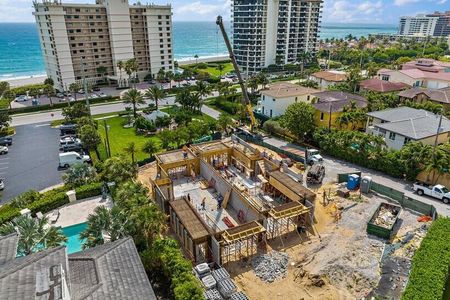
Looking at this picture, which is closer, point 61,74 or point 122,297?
point 122,297

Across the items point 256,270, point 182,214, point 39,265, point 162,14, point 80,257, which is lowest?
point 256,270

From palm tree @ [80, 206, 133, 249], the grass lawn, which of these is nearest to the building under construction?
palm tree @ [80, 206, 133, 249]

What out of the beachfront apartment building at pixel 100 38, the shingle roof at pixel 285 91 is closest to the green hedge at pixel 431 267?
the shingle roof at pixel 285 91

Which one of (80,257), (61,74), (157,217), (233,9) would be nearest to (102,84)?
(61,74)

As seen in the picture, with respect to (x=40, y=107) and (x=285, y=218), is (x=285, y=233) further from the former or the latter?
(x=40, y=107)

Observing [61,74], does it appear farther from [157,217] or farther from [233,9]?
[157,217]

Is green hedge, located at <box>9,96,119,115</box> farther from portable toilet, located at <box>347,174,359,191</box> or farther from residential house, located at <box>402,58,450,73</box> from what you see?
residential house, located at <box>402,58,450,73</box>

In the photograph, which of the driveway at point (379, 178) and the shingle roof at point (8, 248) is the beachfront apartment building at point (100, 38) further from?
the shingle roof at point (8, 248)
